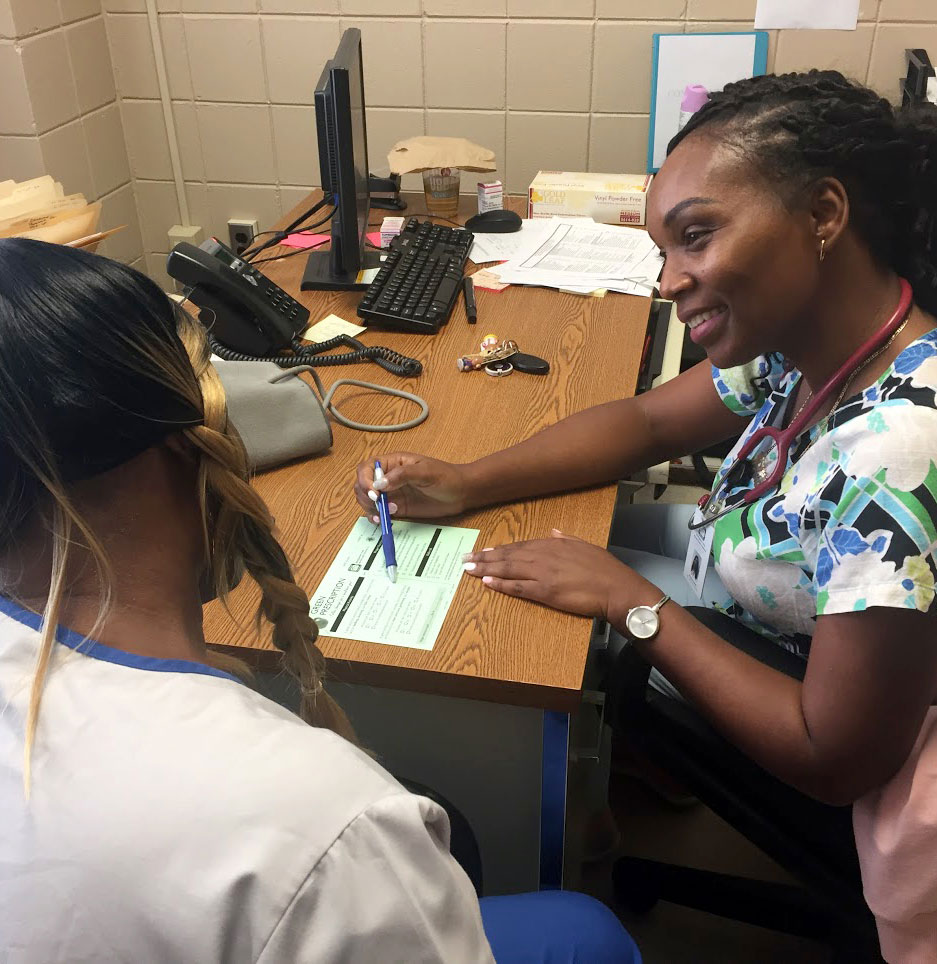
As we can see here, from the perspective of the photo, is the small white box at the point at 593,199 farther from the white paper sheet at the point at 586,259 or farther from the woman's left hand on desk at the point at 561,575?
the woman's left hand on desk at the point at 561,575

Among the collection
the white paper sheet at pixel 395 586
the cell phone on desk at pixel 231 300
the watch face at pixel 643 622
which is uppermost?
the cell phone on desk at pixel 231 300

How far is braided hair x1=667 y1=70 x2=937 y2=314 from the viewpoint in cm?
98

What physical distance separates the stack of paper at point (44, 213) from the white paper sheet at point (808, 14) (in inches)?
62.9

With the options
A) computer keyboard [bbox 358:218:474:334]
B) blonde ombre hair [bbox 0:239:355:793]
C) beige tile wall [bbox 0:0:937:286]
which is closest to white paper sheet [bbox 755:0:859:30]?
beige tile wall [bbox 0:0:937:286]

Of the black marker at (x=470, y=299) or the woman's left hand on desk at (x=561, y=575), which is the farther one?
the black marker at (x=470, y=299)

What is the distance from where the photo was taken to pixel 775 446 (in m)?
1.19

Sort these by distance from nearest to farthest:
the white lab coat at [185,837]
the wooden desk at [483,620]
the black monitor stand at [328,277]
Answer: the white lab coat at [185,837] → the wooden desk at [483,620] → the black monitor stand at [328,277]

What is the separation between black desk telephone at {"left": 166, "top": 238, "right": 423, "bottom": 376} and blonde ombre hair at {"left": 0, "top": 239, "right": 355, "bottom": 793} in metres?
0.87

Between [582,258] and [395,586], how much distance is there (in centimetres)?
111

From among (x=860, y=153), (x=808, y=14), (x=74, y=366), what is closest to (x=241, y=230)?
(x=808, y=14)

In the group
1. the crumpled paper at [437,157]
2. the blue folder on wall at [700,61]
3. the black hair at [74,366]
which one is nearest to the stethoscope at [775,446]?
the black hair at [74,366]

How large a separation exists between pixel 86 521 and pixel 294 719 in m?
0.19

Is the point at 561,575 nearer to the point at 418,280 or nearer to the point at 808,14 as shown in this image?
the point at 418,280

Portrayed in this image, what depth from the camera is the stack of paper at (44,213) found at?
1448 millimetres
